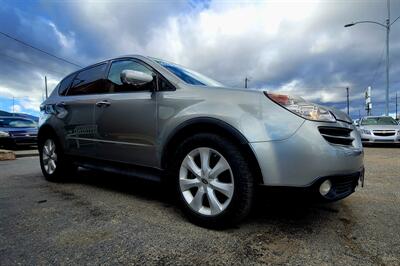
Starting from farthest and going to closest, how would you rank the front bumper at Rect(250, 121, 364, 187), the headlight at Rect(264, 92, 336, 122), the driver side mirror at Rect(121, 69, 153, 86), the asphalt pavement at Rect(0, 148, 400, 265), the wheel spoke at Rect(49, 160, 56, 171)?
the wheel spoke at Rect(49, 160, 56, 171) < the driver side mirror at Rect(121, 69, 153, 86) < the headlight at Rect(264, 92, 336, 122) < the front bumper at Rect(250, 121, 364, 187) < the asphalt pavement at Rect(0, 148, 400, 265)

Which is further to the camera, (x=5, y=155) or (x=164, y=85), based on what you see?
(x=5, y=155)

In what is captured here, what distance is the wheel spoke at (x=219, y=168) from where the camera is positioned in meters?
2.47

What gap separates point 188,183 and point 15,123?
44.7ft

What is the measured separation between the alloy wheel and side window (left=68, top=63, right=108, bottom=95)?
5.39 ft

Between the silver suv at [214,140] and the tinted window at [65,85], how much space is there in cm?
104

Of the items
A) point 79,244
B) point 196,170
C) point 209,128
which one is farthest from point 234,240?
point 79,244

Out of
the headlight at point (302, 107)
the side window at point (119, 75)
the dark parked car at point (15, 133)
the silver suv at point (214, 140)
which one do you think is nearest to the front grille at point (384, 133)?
the silver suv at point (214, 140)

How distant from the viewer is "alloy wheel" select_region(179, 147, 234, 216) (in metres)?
2.46

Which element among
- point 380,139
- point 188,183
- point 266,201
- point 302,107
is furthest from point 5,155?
point 380,139

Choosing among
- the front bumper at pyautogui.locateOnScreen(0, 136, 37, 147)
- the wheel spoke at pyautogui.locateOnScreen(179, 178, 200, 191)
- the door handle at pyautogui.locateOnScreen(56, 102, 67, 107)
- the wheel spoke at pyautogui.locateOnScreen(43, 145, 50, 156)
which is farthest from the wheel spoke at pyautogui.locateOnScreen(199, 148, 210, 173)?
the front bumper at pyautogui.locateOnScreen(0, 136, 37, 147)

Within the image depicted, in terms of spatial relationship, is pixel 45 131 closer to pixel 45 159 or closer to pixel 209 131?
pixel 45 159

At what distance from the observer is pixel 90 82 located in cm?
404

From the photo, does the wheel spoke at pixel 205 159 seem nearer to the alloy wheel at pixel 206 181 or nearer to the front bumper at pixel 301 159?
the alloy wheel at pixel 206 181

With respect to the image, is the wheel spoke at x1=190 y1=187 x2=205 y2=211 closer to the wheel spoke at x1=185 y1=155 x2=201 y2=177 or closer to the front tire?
the front tire
